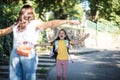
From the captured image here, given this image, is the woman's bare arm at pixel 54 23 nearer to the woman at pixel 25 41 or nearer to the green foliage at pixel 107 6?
the woman at pixel 25 41

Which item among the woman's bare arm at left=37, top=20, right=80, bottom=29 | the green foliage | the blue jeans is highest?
the green foliage

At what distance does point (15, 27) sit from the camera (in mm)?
5645

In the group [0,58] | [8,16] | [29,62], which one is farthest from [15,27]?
[8,16]

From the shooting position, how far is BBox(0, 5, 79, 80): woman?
18.0 ft

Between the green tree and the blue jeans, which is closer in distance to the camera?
the blue jeans

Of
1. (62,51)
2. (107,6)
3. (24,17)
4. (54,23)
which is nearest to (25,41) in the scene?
(24,17)

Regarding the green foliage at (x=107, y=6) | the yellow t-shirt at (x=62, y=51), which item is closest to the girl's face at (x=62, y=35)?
the yellow t-shirt at (x=62, y=51)

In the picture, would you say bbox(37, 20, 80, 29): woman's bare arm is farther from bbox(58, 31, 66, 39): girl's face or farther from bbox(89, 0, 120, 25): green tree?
bbox(89, 0, 120, 25): green tree

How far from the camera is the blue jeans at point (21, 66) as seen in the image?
18.0 feet

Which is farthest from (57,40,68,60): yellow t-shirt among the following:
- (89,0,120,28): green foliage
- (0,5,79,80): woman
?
(89,0,120,28): green foliage

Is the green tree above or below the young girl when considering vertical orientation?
above

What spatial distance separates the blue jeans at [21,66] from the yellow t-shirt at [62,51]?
5272mm

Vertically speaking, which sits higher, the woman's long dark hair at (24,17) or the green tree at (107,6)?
the green tree at (107,6)

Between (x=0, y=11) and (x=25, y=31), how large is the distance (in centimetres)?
1097
